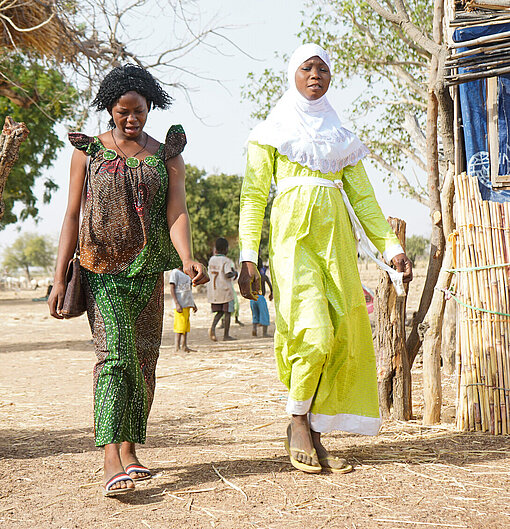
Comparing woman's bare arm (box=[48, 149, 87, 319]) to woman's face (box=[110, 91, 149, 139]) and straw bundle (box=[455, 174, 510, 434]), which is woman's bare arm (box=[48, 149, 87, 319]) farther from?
straw bundle (box=[455, 174, 510, 434])

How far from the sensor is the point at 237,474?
3.81m

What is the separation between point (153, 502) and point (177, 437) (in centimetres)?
153

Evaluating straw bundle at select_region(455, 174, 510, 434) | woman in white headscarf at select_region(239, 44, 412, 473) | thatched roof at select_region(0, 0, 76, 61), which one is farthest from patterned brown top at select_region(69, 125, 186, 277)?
thatched roof at select_region(0, 0, 76, 61)

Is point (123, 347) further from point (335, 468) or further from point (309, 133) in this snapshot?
point (309, 133)

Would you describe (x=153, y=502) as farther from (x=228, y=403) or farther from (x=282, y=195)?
(x=228, y=403)

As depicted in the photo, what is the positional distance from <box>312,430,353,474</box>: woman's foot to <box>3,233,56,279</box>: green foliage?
93.5m

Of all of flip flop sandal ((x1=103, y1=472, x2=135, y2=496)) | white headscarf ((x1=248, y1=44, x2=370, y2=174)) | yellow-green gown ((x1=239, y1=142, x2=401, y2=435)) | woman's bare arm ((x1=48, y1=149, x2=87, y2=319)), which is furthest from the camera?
white headscarf ((x1=248, y1=44, x2=370, y2=174))

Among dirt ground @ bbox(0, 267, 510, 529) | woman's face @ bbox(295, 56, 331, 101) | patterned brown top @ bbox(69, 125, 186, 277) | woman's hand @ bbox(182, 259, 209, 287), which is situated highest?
woman's face @ bbox(295, 56, 331, 101)

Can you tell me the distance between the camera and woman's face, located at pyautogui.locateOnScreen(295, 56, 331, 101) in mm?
4070

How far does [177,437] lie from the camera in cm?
491

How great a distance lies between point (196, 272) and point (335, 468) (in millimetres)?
1358

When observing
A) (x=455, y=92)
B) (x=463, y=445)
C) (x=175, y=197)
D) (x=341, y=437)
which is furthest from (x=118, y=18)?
(x=463, y=445)

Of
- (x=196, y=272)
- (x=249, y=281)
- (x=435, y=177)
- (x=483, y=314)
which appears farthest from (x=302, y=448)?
(x=435, y=177)

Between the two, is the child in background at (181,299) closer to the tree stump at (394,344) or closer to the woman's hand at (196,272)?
the tree stump at (394,344)
